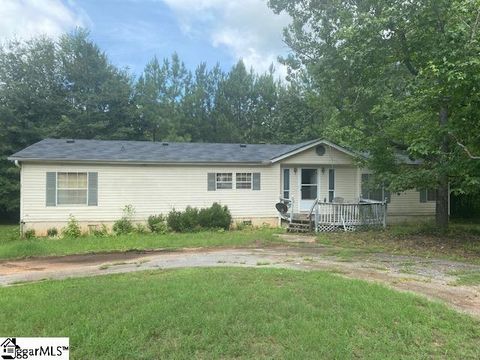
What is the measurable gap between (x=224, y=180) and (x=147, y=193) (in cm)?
317

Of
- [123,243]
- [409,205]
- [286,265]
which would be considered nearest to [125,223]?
[123,243]

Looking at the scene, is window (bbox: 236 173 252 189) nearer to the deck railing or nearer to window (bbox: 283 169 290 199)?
window (bbox: 283 169 290 199)

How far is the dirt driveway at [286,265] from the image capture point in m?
6.69

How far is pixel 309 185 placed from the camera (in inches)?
704

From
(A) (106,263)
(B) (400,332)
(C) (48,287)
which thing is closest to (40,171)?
(A) (106,263)

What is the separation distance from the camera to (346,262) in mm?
9000

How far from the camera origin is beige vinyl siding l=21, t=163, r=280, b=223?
47.7ft

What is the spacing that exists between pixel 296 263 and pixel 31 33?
2850 centimetres

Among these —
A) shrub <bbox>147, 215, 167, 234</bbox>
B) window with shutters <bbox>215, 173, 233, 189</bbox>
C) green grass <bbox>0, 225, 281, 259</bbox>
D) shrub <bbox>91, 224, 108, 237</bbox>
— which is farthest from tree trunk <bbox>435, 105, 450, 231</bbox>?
shrub <bbox>91, 224, 108, 237</bbox>

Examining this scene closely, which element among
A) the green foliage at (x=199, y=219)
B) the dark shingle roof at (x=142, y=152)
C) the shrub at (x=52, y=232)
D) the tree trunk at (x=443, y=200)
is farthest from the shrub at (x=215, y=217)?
the tree trunk at (x=443, y=200)

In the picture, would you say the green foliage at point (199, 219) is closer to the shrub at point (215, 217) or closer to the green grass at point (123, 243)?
the shrub at point (215, 217)

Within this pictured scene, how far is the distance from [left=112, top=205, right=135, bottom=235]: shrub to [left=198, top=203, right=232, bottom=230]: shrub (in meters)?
2.61

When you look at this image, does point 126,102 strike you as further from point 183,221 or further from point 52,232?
point 183,221

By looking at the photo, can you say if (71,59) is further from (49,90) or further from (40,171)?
(40,171)
